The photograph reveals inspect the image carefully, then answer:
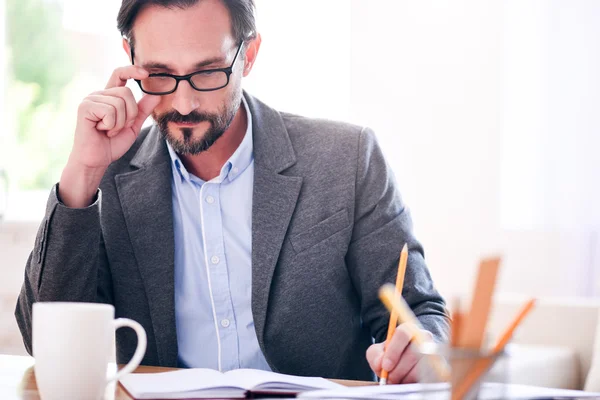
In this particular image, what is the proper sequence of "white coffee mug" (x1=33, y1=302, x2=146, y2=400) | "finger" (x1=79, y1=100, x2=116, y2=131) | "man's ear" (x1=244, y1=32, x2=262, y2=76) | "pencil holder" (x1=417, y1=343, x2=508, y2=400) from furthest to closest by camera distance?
"man's ear" (x1=244, y1=32, x2=262, y2=76) < "finger" (x1=79, y1=100, x2=116, y2=131) < "white coffee mug" (x1=33, y1=302, x2=146, y2=400) < "pencil holder" (x1=417, y1=343, x2=508, y2=400)

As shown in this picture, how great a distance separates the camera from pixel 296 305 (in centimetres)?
147

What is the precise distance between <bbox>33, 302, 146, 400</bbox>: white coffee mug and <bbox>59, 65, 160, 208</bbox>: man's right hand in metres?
0.53

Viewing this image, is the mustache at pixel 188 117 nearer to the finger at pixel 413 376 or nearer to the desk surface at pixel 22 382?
the desk surface at pixel 22 382

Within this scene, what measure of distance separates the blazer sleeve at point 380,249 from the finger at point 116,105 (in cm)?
47

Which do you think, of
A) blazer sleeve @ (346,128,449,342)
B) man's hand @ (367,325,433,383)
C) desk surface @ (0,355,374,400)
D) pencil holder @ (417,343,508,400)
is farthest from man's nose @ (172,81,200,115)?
pencil holder @ (417,343,508,400)

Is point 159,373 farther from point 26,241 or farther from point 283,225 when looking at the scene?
point 26,241

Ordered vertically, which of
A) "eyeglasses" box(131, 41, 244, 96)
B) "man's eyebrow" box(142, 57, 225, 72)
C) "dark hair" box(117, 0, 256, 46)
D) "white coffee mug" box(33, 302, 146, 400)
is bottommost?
"white coffee mug" box(33, 302, 146, 400)

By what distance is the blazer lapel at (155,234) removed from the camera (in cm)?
147

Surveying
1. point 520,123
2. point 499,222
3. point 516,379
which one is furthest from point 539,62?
point 516,379

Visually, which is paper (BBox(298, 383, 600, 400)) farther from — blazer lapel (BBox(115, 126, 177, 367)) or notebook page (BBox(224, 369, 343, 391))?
blazer lapel (BBox(115, 126, 177, 367))

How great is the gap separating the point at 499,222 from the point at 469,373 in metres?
2.69

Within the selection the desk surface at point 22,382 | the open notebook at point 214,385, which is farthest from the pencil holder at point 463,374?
the desk surface at point 22,382

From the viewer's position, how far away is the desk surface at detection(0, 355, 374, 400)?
973 millimetres

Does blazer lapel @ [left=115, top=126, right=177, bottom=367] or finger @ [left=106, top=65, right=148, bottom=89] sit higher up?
finger @ [left=106, top=65, right=148, bottom=89]
